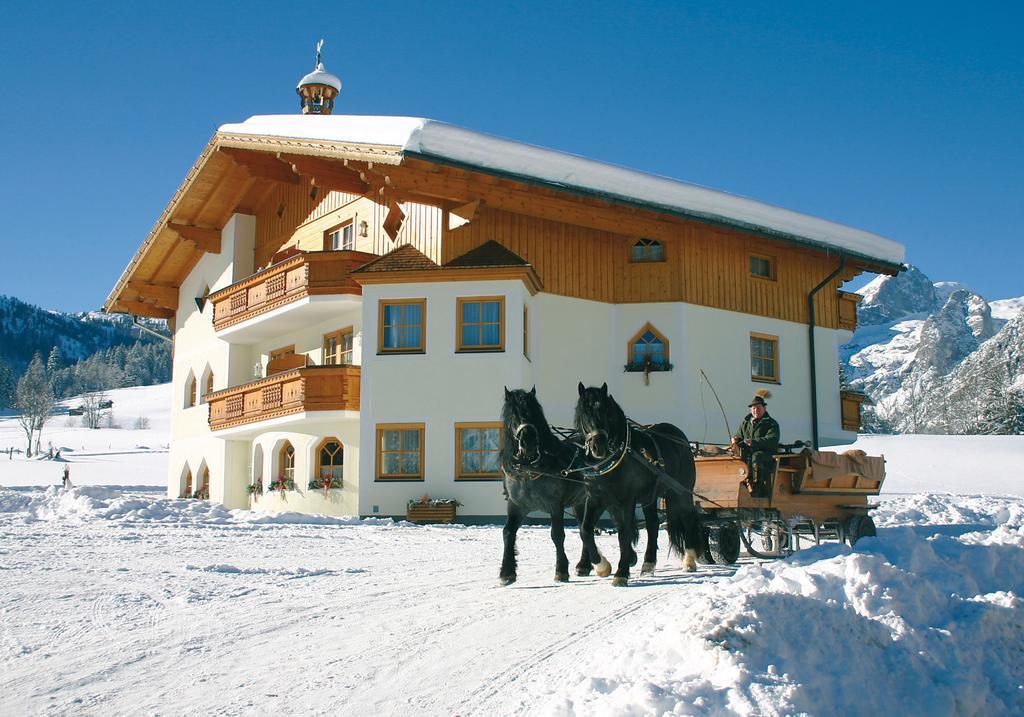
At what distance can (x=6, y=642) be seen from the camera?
734cm

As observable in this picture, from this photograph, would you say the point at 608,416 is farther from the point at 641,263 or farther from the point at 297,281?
the point at 297,281

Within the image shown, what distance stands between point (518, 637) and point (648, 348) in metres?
17.6

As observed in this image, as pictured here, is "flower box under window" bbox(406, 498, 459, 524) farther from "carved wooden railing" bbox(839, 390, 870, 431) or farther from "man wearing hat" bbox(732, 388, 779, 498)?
"carved wooden railing" bbox(839, 390, 870, 431)

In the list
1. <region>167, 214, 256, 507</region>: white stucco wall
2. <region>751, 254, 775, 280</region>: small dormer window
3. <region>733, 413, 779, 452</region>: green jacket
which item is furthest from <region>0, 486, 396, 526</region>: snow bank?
<region>751, 254, 775, 280</region>: small dormer window

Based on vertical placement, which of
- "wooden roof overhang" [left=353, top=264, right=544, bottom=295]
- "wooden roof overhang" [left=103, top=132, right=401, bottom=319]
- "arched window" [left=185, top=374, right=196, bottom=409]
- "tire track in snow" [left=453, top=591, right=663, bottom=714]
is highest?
"wooden roof overhang" [left=103, top=132, right=401, bottom=319]

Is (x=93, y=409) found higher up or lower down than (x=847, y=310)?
higher up

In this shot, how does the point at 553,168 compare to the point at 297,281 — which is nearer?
the point at 553,168

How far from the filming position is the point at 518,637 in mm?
7539

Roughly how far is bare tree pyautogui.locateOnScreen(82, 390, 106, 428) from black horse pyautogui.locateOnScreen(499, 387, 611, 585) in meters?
130

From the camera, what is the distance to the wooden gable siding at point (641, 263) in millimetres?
23641

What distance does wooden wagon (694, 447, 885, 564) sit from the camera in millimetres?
11852

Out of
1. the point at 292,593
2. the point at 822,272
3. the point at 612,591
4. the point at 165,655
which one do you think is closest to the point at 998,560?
the point at 612,591

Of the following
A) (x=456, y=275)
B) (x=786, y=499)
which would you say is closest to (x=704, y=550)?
(x=786, y=499)

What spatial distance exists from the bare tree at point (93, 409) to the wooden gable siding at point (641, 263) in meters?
119
